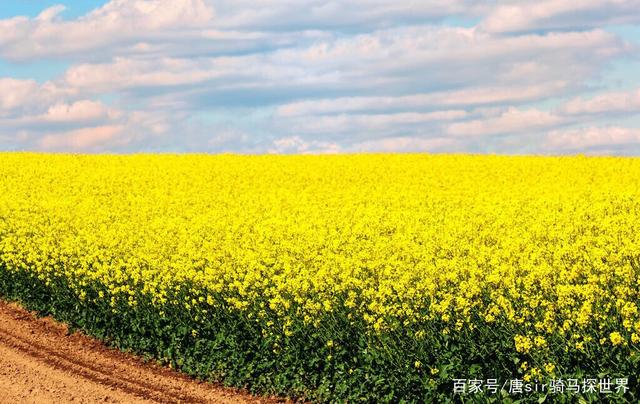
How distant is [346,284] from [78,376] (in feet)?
19.4

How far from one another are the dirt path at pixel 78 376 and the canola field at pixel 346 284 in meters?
0.33

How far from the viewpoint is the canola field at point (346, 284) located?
12.2m

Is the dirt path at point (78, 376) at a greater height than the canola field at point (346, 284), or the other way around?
the canola field at point (346, 284)

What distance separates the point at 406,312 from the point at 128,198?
21.3 m

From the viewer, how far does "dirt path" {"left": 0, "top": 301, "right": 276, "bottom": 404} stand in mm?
15391

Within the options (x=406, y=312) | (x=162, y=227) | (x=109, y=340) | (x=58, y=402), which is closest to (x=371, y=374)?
(x=406, y=312)

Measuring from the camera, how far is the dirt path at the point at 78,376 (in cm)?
1539

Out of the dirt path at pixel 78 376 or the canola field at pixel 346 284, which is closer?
the canola field at pixel 346 284

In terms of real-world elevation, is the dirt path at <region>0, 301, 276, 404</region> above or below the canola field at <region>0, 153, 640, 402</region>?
below

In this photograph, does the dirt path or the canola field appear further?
the dirt path

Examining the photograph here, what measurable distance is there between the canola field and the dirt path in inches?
13.2

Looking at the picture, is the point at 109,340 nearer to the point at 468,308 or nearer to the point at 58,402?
the point at 58,402

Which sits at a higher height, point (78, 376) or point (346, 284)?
point (346, 284)

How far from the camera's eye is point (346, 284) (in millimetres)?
14828
